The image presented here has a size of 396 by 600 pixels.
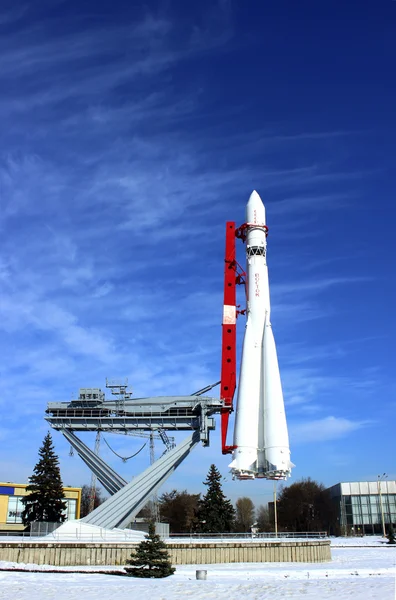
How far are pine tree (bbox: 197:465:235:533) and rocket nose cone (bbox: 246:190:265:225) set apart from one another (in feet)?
89.6

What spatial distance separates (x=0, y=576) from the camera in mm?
20297

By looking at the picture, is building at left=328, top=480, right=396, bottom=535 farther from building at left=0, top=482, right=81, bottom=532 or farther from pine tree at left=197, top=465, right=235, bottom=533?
building at left=0, top=482, right=81, bottom=532

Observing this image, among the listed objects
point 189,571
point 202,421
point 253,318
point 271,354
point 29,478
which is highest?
point 253,318

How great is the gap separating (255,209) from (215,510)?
98.9 feet

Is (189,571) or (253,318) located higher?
(253,318)

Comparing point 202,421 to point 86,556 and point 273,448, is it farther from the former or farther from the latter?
point 86,556

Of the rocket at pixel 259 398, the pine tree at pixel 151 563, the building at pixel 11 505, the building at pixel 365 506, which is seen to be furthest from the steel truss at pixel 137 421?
the building at pixel 365 506

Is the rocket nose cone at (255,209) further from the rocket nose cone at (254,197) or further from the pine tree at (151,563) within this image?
the pine tree at (151,563)

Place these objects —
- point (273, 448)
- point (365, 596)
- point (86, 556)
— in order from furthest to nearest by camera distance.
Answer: point (273, 448) → point (86, 556) → point (365, 596)

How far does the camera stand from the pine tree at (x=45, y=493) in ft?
159

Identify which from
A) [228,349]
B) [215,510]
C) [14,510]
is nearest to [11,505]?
[14,510]

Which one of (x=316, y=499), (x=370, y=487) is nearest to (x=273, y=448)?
(x=370, y=487)

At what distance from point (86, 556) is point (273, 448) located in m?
13.6

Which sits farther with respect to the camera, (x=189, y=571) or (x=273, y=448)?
(x=273, y=448)
